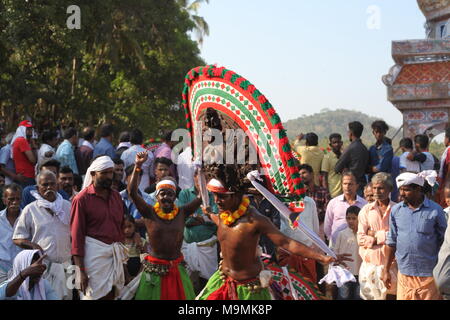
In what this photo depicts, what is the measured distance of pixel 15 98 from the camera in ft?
58.2

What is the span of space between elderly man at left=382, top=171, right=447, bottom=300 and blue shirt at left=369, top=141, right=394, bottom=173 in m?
3.18

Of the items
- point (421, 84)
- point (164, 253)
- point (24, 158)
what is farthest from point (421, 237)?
point (421, 84)

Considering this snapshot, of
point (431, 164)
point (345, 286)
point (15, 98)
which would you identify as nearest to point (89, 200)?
point (345, 286)

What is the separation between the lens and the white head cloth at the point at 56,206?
6766 millimetres

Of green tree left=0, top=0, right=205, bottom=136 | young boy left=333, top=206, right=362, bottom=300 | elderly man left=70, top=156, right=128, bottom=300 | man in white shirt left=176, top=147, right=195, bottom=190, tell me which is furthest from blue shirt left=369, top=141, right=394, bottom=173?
green tree left=0, top=0, right=205, bottom=136

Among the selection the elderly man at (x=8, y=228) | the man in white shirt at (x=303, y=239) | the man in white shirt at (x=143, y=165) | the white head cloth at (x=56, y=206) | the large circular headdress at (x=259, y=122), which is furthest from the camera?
the man in white shirt at (x=143, y=165)

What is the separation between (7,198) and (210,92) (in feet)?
9.15

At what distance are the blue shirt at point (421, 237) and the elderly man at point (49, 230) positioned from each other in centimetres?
314

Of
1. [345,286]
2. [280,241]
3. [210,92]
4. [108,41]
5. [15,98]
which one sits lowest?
[345,286]

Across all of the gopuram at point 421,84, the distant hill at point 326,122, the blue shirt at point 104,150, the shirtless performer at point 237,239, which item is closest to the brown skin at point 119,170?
the blue shirt at point 104,150

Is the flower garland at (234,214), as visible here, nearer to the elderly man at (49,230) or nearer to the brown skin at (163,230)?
the brown skin at (163,230)

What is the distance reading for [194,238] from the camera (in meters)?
7.93

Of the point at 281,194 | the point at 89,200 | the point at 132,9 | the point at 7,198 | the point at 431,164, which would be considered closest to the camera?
the point at 281,194

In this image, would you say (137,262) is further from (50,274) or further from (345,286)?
(345,286)
